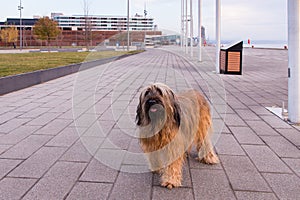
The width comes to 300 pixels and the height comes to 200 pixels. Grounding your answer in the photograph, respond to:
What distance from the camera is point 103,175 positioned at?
334 cm

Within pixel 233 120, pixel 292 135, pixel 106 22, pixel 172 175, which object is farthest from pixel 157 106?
pixel 106 22

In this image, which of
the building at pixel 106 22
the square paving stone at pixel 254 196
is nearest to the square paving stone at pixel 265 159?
the square paving stone at pixel 254 196

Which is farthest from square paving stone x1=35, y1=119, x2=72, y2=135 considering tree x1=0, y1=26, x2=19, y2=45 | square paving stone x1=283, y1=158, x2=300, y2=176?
tree x1=0, y1=26, x2=19, y2=45

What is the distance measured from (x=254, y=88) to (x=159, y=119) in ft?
24.3

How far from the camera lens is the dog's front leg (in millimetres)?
3041

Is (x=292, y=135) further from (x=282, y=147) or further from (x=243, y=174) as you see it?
(x=243, y=174)

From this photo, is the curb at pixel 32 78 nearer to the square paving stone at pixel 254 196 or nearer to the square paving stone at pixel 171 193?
the square paving stone at pixel 171 193

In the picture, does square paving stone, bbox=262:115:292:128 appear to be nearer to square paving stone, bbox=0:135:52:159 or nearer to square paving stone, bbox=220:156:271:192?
square paving stone, bbox=220:156:271:192

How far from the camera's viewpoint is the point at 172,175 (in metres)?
3.05

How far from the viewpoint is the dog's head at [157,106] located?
267 centimetres

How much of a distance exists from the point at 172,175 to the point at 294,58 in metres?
3.60

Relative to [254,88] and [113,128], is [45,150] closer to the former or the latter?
[113,128]

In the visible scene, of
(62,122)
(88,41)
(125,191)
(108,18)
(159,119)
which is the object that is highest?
(108,18)

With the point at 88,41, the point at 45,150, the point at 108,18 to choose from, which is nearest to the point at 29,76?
the point at 45,150
